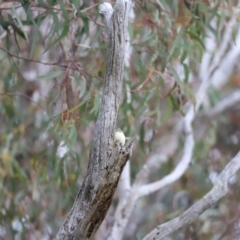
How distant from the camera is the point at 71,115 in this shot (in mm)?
2109

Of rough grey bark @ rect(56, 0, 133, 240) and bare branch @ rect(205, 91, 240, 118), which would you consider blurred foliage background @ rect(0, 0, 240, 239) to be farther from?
rough grey bark @ rect(56, 0, 133, 240)

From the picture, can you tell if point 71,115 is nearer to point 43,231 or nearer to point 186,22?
point 186,22

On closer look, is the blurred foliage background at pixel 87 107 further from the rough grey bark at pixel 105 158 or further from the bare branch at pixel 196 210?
the rough grey bark at pixel 105 158

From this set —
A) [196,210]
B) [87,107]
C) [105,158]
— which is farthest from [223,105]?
[105,158]

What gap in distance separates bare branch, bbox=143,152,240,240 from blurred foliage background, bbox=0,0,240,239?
14.0 inches

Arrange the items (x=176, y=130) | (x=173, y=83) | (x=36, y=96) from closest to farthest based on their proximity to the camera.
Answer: (x=173, y=83) → (x=36, y=96) → (x=176, y=130)

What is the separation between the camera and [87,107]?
7.07ft

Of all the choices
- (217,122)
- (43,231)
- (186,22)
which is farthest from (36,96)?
(186,22)

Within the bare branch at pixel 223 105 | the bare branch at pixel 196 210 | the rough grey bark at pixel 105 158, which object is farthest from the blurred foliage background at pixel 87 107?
the rough grey bark at pixel 105 158

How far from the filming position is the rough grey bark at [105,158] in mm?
1346

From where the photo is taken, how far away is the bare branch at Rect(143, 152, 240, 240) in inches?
72.2

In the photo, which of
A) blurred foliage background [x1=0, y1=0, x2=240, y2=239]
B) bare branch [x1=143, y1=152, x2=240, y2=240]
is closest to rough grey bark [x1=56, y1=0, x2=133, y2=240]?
bare branch [x1=143, y1=152, x2=240, y2=240]

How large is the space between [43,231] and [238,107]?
1.74m

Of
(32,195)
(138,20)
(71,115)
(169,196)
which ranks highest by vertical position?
(138,20)
